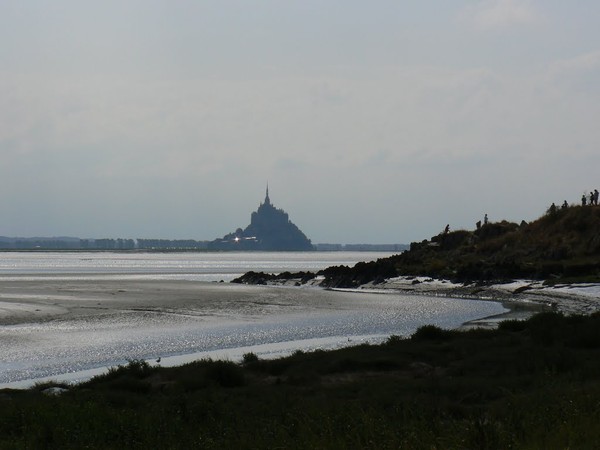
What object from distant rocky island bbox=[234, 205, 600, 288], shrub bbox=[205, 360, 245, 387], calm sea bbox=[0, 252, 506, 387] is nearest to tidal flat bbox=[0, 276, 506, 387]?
calm sea bbox=[0, 252, 506, 387]

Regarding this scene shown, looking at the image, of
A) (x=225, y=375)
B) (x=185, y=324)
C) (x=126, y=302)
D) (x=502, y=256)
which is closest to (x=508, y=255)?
(x=502, y=256)

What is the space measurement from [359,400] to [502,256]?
5691cm

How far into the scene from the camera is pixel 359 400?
1659cm

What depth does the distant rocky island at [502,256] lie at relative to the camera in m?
59.9

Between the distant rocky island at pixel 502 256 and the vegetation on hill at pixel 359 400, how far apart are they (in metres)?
31.3

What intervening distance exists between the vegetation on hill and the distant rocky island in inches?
1234

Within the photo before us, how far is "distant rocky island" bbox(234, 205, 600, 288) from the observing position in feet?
197

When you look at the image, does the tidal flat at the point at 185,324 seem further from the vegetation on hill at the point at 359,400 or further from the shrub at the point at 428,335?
the vegetation on hill at the point at 359,400

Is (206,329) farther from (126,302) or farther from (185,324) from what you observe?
(126,302)

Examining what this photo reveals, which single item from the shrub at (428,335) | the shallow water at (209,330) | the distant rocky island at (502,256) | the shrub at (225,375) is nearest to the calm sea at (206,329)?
the shallow water at (209,330)

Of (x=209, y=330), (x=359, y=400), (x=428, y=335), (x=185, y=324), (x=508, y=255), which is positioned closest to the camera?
(x=359, y=400)

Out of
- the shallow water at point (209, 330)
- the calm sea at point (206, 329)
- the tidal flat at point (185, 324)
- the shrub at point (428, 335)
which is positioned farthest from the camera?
the tidal flat at point (185, 324)

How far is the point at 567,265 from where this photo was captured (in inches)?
2281

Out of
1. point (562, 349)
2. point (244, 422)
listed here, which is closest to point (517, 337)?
point (562, 349)
